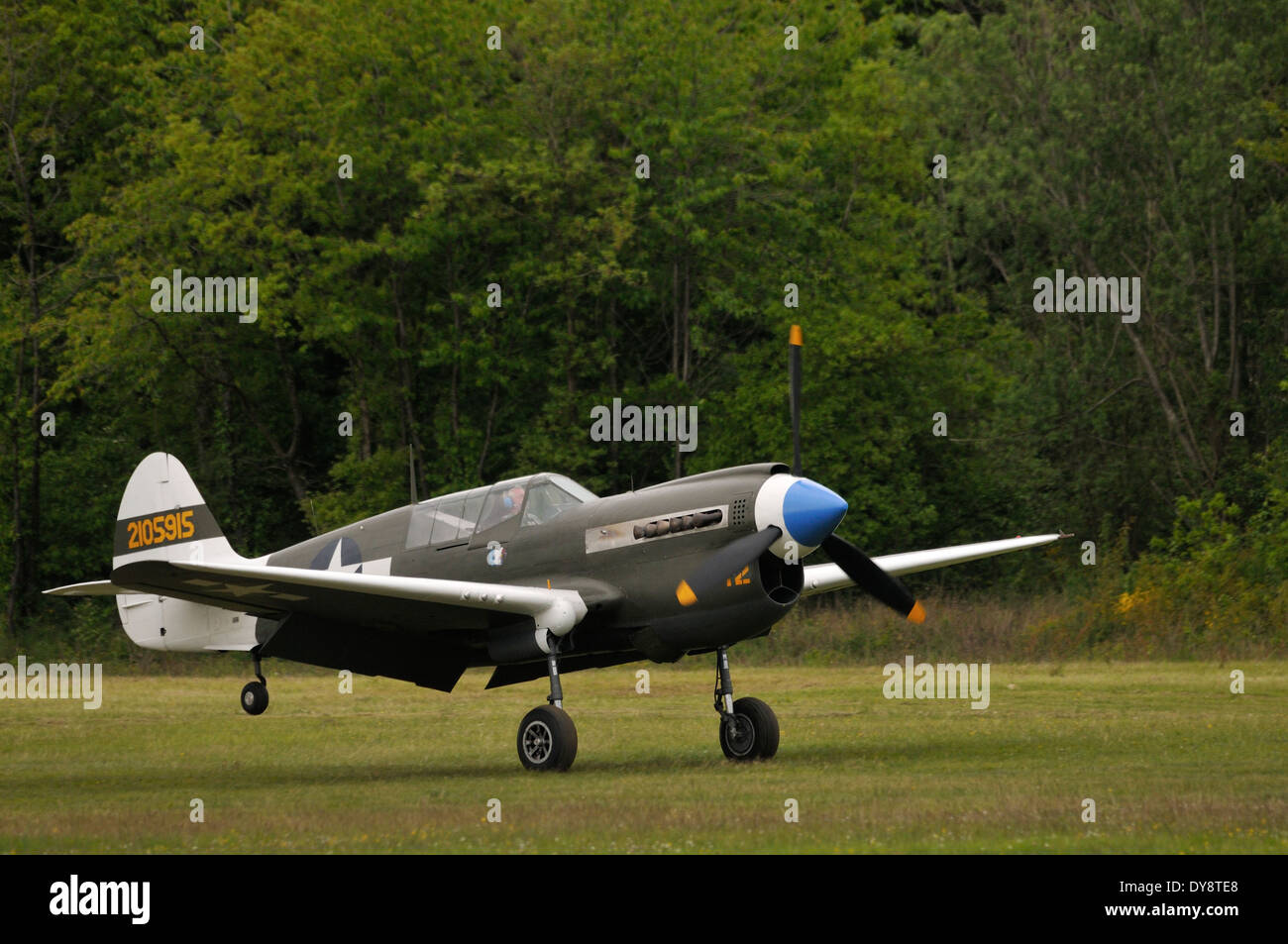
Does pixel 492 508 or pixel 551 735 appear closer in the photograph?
pixel 551 735

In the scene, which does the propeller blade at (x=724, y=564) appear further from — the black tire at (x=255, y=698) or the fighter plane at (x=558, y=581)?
the black tire at (x=255, y=698)

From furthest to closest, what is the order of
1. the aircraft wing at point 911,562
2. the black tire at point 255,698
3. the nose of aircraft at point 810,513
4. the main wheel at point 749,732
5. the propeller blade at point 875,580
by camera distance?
the black tire at point 255,698
the aircraft wing at point 911,562
the propeller blade at point 875,580
the main wheel at point 749,732
the nose of aircraft at point 810,513

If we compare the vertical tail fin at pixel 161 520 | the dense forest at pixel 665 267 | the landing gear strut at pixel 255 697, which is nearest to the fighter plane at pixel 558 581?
the landing gear strut at pixel 255 697

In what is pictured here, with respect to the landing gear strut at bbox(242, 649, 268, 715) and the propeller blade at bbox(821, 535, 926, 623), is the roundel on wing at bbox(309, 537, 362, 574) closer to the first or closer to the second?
the landing gear strut at bbox(242, 649, 268, 715)

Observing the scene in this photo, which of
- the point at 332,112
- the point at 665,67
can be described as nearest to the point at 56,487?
the point at 332,112

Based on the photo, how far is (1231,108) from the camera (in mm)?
34250

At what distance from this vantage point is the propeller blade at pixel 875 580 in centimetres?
1505

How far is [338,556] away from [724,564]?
5.05 meters

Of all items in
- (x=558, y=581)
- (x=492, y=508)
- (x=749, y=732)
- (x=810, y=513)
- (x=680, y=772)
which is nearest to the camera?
(x=810, y=513)

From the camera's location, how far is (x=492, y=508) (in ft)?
52.3

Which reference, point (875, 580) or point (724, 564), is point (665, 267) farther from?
point (724, 564)

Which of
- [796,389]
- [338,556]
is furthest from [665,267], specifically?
[796,389]

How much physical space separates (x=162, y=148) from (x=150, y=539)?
2364 centimetres

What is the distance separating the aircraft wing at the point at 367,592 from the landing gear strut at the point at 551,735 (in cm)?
45
